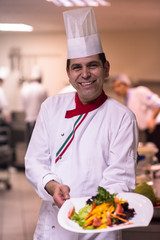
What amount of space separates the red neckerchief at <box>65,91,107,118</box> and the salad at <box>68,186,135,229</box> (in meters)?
0.35

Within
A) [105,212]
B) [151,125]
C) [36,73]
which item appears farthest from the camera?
[36,73]

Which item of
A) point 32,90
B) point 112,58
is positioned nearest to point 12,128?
point 32,90

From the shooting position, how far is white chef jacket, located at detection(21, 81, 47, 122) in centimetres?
634

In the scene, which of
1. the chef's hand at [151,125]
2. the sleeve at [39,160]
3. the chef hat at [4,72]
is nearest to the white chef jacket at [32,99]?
the chef hat at [4,72]

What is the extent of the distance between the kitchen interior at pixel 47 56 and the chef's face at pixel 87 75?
8.01 feet

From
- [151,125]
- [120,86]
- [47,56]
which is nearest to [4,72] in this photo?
[47,56]

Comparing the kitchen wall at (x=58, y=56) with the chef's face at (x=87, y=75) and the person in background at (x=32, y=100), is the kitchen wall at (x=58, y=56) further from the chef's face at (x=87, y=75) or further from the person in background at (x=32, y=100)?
the chef's face at (x=87, y=75)

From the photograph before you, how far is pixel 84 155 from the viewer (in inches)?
66.4

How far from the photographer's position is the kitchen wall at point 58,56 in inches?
266

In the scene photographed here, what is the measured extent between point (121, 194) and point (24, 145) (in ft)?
18.1

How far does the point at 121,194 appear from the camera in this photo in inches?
61.5

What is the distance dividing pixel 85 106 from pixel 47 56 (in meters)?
5.67

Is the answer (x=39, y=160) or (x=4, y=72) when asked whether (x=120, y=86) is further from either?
(x=39, y=160)

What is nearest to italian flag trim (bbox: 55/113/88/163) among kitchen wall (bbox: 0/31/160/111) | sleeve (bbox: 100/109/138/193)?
sleeve (bbox: 100/109/138/193)
